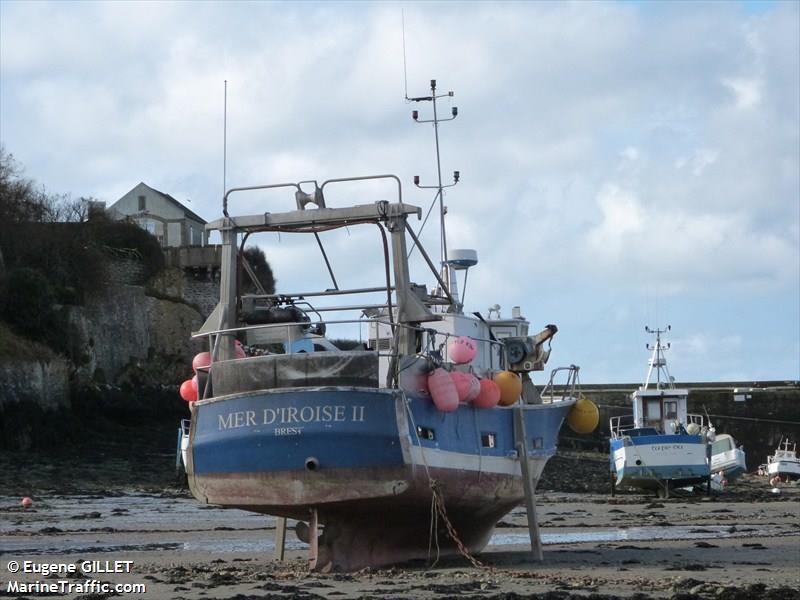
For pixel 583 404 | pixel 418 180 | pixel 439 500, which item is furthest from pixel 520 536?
pixel 439 500

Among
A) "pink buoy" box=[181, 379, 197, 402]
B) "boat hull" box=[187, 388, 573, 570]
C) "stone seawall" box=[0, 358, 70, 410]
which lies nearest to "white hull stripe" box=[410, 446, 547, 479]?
"boat hull" box=[187, 388, 573, 570]

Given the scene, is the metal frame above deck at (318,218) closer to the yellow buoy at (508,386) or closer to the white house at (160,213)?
the yellow buoy at (508,386)

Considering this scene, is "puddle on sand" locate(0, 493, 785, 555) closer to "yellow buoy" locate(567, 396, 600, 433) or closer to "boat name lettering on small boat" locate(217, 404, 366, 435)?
"yellow buoy" locate(567, 396, 600, 433)

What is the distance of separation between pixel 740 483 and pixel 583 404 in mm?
27086

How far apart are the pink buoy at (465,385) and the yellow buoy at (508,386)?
923mm

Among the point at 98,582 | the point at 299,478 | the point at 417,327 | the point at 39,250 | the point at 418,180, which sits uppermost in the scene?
the point at 39,250

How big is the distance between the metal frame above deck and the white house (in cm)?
5260

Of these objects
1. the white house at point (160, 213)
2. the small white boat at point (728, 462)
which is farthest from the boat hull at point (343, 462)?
the white house at point (160, 213)

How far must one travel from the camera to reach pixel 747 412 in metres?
58.6

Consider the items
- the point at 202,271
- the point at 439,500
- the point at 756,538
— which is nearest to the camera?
the point at 439,500

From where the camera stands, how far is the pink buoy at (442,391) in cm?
1491

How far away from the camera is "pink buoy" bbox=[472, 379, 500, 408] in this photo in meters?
16.0

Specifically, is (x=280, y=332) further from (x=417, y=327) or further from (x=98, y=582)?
(x=98, y=582)

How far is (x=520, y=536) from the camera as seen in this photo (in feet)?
69.8
